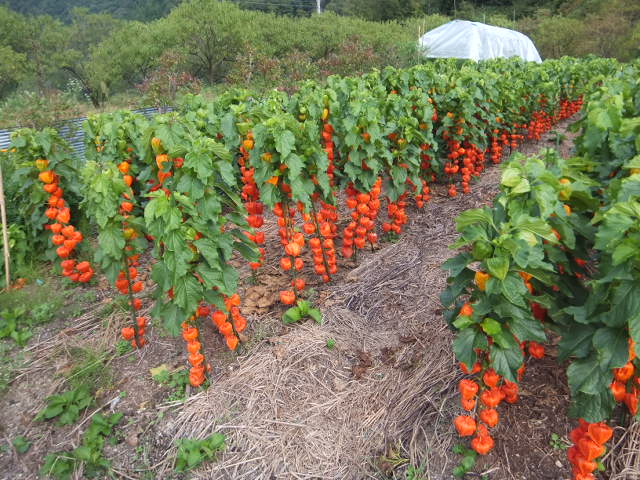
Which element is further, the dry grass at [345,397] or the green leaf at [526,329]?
the dry grass at [345,397]

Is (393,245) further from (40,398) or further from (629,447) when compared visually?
(40,398)

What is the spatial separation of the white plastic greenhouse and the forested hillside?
1574 millimetres

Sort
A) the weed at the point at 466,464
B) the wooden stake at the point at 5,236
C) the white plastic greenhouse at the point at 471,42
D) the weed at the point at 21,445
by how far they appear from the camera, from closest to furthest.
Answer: the weed at the point at 466,464, the weed at the point at 21,445, the wooden stake at the point at 5,236, the white plastic greenhouse at the point at 471,42

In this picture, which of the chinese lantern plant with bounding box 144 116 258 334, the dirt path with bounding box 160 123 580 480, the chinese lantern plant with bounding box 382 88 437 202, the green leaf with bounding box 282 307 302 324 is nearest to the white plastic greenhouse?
the chinese lantern plant with bounding box 382 88 437 202

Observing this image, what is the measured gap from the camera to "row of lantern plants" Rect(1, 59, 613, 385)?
2463mm

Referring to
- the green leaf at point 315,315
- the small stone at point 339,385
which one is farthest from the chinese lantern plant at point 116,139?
the small stone at point 339,385

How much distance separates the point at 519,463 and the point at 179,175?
248 centimetres

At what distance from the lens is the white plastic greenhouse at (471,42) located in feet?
59.4

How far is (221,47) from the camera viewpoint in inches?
689

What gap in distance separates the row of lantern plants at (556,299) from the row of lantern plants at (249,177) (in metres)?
1.42

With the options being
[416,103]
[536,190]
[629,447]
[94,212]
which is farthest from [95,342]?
[416,103]

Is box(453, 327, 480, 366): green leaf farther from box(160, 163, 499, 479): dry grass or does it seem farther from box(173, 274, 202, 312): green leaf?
box(173, 274, 202, 312): green leaf

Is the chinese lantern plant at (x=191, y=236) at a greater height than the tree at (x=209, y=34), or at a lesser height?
lesser

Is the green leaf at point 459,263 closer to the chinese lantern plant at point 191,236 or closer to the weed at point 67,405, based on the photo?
the chinese lantern plant at point 191,236
